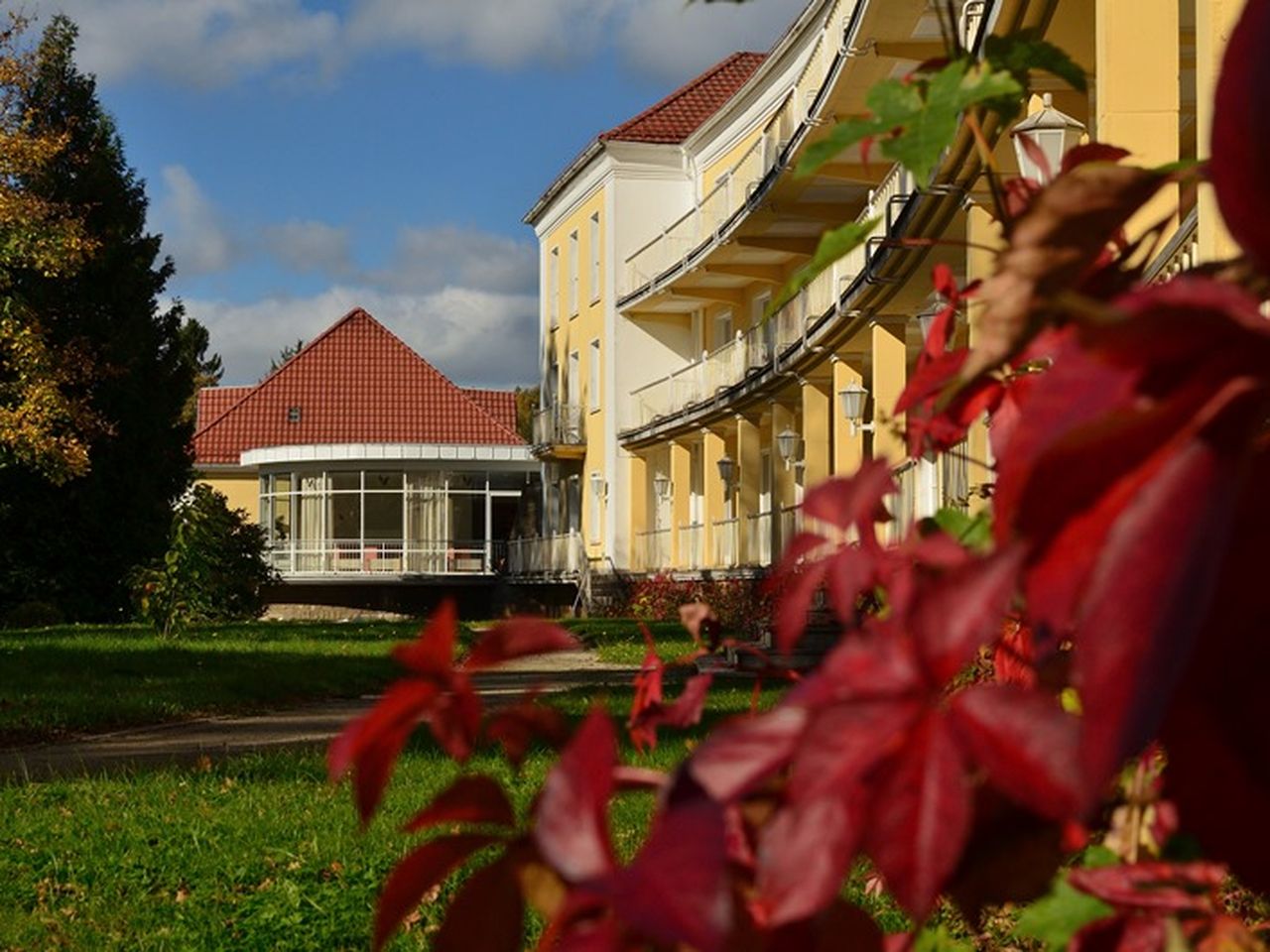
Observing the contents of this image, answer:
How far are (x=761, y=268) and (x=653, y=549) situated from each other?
7401 mm

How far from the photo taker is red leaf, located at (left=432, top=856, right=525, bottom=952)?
623 mm

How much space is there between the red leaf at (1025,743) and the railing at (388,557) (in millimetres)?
40608

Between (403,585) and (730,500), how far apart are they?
13767 millimetres

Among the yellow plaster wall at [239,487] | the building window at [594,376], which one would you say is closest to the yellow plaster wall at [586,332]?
the building window at [594,376]

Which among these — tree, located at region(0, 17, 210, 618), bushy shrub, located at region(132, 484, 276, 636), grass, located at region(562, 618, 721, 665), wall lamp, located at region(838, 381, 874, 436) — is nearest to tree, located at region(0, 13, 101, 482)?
tree, located at region(0, 17, 210, 618)

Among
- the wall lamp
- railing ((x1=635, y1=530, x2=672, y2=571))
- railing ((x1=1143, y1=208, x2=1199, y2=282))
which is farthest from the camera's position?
railing ((x1=635, y1=530, x2=672, y2=571))

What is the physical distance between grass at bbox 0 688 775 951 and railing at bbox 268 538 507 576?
3309 cm

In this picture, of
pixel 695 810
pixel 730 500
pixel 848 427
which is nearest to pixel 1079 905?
pixel 695 810

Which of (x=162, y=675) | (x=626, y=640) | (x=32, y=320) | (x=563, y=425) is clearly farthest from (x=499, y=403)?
(x=162, y=675)

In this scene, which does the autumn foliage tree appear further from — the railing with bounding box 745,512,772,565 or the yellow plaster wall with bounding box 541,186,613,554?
the yellow plaster wall with bounding box 541,186,613,554

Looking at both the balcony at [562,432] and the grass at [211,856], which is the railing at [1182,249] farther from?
the balcony at [562,432]

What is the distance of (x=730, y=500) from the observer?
29.8 metres

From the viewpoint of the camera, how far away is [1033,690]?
50 cm

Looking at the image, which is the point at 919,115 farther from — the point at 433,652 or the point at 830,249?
the point at 433,652
